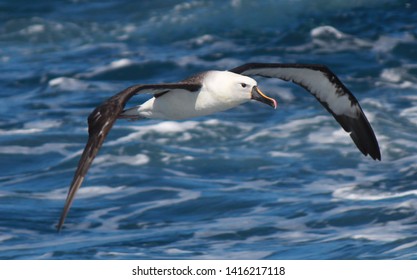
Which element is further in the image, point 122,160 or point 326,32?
point 326,32

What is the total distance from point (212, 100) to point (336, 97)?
3457 millimetres

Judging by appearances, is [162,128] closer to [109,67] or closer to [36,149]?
[36,149]

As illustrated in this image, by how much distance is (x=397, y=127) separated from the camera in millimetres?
26547

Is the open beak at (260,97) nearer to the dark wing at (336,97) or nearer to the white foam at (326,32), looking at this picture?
the dark wing at (336,97)

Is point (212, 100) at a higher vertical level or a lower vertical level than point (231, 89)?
lower

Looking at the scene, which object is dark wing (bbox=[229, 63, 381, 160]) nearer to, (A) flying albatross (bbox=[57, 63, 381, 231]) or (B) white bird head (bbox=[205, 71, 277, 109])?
(A) flying albatross (bbox=[57, 63, 381, 231])

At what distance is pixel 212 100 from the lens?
16.2m

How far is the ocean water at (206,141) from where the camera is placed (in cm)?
2062

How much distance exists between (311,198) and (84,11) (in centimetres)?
1508

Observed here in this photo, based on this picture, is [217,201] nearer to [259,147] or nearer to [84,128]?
[259,147]

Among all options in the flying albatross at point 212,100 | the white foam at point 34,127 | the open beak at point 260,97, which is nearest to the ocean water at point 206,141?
the white foam at point 34,127

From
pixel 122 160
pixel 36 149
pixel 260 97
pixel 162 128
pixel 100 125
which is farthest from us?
pixel 162 128

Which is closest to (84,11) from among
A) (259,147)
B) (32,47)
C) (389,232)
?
(32,47)

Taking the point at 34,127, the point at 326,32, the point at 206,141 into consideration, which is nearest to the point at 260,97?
the point at 206,141
